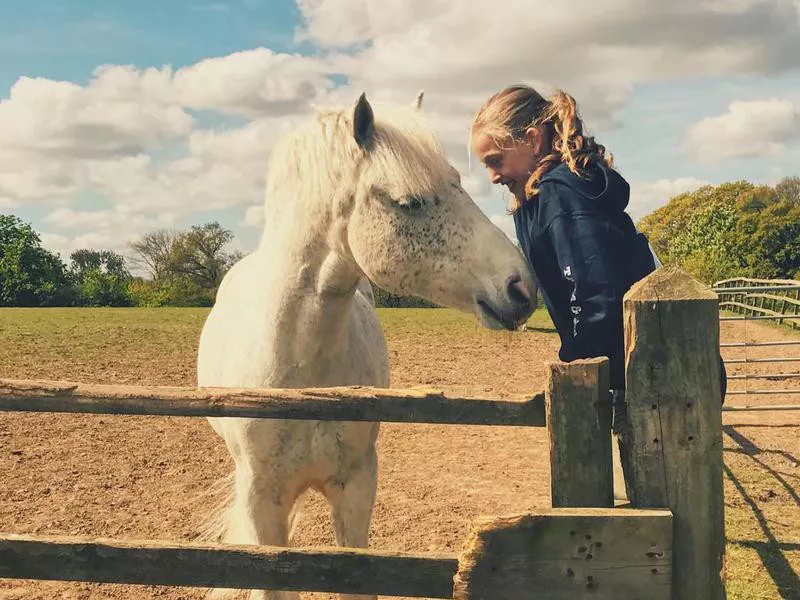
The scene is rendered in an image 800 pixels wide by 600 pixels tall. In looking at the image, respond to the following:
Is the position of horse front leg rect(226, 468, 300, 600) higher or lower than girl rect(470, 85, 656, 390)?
lower

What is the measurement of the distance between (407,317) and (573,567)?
22.0m

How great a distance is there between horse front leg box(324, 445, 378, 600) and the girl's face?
1431mm

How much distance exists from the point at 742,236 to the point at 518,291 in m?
43.3

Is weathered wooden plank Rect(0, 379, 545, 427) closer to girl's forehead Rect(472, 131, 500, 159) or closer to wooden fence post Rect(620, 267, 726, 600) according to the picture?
wooden fence post Rect(620, 267, 726, 600)

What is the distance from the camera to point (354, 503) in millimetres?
2979

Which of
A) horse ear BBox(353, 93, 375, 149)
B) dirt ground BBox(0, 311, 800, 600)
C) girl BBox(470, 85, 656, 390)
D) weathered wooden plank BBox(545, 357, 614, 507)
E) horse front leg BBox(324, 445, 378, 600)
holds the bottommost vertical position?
dirt ground BBox(0, 311, 800, 600)

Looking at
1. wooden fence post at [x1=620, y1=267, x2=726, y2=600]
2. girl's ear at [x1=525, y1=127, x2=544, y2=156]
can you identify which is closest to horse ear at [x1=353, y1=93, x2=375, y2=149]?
girl's ear at [x1=525, y1=127, x2=544, y2=156]

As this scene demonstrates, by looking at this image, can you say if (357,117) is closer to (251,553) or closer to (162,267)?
(251,553)

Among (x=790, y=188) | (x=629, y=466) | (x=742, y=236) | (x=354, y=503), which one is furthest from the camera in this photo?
(x=790, y=188)

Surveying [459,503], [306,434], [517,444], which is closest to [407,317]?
[517,444]

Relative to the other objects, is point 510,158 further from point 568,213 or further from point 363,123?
point 363,123

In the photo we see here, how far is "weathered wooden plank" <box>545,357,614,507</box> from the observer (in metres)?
1.68

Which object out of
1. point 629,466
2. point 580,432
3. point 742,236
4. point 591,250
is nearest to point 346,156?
point 591,250

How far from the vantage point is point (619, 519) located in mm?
1662
